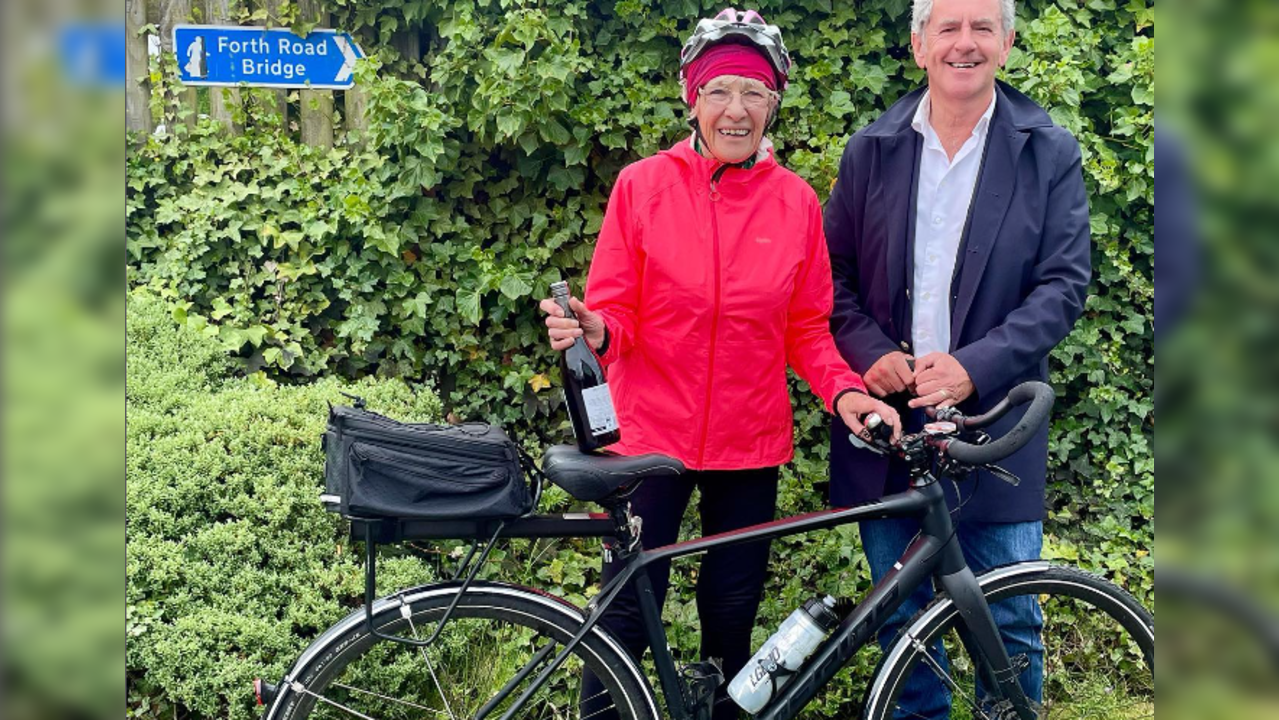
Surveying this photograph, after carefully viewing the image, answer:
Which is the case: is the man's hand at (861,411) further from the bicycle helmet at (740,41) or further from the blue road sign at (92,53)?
the blue road sign at (92,53)

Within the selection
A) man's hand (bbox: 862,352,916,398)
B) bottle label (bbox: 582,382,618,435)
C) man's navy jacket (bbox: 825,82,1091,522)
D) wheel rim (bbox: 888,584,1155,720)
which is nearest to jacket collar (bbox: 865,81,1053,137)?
man's navy jacket (bbox: 825,82,1091,522)

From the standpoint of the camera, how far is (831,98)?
4238 mm

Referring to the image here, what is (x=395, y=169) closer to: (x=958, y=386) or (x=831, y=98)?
(x=831, y=98)

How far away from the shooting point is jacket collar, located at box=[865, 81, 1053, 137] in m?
2.71

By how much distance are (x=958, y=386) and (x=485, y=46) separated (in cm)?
253

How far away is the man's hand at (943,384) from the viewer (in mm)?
2619

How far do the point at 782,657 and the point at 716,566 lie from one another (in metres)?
0.31

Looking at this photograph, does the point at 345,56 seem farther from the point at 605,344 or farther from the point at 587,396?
the point at 587,396

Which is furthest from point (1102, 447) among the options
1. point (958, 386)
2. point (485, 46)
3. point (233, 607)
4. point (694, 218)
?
point (233, 607)

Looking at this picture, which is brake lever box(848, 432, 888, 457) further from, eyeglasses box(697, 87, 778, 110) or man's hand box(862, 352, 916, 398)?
eyeglasses box(697, 87, 778, 110)

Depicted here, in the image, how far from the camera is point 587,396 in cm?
250

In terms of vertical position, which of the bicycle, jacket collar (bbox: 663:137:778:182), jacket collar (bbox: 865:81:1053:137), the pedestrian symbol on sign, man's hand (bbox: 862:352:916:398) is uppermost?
the pedestrian symbol on sign

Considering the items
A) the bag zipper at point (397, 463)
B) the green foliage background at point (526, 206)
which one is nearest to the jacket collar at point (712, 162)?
the bag zipper at point (397, 463)

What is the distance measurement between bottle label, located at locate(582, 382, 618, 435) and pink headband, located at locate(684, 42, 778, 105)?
0.81 meters
